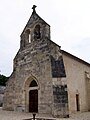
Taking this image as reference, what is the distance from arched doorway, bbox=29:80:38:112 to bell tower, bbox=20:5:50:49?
4.06m

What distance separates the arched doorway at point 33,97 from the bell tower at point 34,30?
160 inches

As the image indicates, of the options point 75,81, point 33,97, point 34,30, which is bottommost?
point 33,97

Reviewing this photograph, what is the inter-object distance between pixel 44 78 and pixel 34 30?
5135 millimetres

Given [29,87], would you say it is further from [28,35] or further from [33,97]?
[28,35]

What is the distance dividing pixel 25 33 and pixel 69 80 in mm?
6521

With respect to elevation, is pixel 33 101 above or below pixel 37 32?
below

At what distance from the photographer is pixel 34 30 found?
57.9 ft

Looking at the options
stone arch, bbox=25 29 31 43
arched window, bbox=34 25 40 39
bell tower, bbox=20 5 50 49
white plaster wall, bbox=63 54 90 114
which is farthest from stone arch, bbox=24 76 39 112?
stone arch, bbox=25 29 31 43

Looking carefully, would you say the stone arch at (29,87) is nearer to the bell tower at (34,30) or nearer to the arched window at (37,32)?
the bell tower at (34,30)

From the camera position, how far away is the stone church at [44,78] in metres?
13.6

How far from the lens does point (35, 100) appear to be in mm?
16062

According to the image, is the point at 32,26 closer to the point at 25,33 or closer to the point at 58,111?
the point at 25,33

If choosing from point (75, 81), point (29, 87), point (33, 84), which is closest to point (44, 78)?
point (33, 84)

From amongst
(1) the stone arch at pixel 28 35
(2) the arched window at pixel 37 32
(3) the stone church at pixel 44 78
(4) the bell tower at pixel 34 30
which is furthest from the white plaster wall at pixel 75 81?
(1) the stone arch at pixel 28 35
